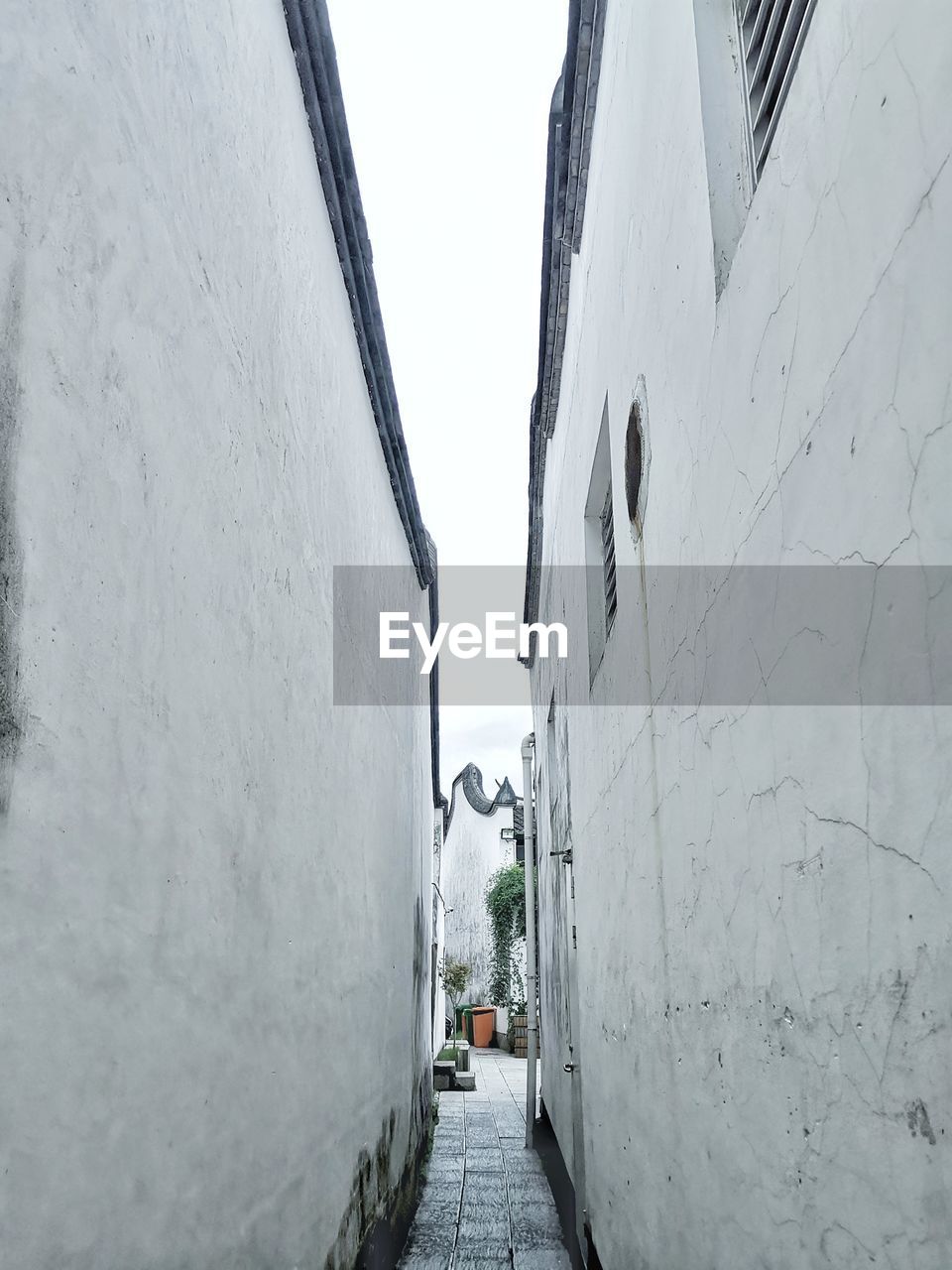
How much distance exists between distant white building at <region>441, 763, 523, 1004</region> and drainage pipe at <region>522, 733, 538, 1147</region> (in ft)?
36.8

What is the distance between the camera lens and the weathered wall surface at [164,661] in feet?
3.85

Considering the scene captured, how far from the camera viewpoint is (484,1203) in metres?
5.41

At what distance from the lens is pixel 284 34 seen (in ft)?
9.30

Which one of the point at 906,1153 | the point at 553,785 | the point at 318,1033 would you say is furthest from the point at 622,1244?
the point at 553,785

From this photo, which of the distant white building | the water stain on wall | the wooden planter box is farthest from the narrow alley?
the distant white building

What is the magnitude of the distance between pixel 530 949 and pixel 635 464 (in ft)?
17.7

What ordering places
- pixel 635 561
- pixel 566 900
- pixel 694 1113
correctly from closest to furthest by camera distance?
pixel 694 1113, pixel 635 561, pixel 566 900

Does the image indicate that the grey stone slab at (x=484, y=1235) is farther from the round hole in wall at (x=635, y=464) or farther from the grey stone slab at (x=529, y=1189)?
the round hole in wall at (x=635, y=464)

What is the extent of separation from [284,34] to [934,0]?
2366 mm

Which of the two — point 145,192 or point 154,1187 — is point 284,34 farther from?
point 154,1187

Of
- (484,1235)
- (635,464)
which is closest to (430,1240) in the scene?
(484,1235)

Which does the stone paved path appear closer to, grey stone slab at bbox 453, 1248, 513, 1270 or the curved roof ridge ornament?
grey stone slab at bbox 453, 1248, 513, 1270

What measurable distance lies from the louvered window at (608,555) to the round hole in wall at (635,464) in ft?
2.36

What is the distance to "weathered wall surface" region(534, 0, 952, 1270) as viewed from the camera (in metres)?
0.99
